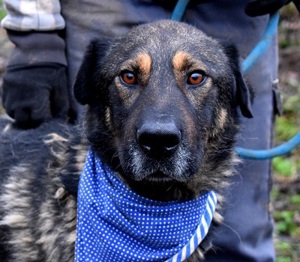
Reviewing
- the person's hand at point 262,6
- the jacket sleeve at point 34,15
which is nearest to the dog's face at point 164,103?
the person's hand at point 262,6

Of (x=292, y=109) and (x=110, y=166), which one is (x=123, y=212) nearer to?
(x=110, y=166)

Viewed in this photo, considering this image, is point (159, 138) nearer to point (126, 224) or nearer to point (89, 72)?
point (126, 224)

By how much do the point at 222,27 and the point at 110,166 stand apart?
1.09 meters

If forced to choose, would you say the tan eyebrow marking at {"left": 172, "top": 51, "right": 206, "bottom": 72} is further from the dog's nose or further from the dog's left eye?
the dog's nose

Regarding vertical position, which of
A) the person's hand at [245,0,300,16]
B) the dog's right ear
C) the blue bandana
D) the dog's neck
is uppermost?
the person's hand at [245,0,300,16]

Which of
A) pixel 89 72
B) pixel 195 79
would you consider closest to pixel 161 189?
pixel 195 79

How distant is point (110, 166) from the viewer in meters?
3.93

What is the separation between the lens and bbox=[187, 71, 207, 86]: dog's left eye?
373 cm

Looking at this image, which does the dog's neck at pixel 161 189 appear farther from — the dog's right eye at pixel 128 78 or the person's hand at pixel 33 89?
the person's hand at pixel 33 89

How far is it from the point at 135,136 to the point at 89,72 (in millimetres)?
598

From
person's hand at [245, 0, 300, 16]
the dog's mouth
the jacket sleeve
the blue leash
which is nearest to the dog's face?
the dog's mouth

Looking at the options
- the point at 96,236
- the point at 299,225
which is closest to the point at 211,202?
the point at 96,236

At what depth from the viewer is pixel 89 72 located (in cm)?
400

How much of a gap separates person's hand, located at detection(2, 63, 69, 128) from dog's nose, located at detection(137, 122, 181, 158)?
0.98 m
